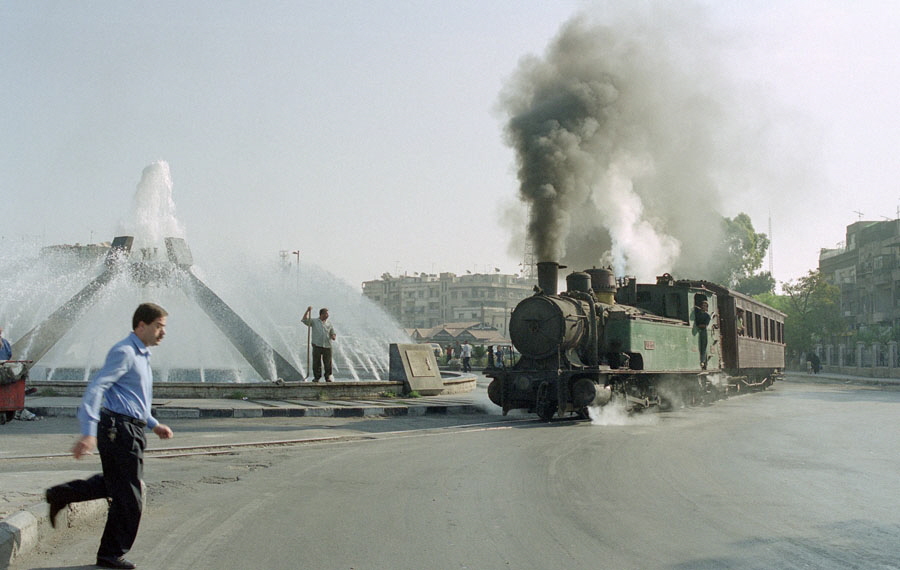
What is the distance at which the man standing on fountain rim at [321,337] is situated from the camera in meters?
16.5

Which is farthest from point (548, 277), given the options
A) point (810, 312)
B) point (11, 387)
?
point (810, 312)

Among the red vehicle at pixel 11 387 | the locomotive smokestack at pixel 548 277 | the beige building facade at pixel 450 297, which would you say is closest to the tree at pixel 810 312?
the locomotive smokestack at pixel 548 277

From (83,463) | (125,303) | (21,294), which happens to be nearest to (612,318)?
(83,463)

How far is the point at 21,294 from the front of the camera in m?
22.2

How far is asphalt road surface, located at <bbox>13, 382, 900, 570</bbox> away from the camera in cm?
477

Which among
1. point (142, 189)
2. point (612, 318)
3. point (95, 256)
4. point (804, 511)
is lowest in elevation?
point (804, 511)

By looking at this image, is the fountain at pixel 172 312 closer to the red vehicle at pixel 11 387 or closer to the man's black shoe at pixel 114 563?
the red vehicle at pixel 11 387

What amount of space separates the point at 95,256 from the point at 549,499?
19336 mm

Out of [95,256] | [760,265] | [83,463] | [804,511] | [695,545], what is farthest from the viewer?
[760,265]

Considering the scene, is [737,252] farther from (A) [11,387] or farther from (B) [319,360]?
(A) [11,387]

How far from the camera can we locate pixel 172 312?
78.8 feet

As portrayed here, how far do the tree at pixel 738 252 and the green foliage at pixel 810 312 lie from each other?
245 inches

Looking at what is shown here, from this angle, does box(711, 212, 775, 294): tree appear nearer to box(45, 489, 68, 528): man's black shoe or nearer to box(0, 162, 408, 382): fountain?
box(0, 162, 408, 382): fountain

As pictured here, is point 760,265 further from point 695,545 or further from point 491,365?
point 695,545
